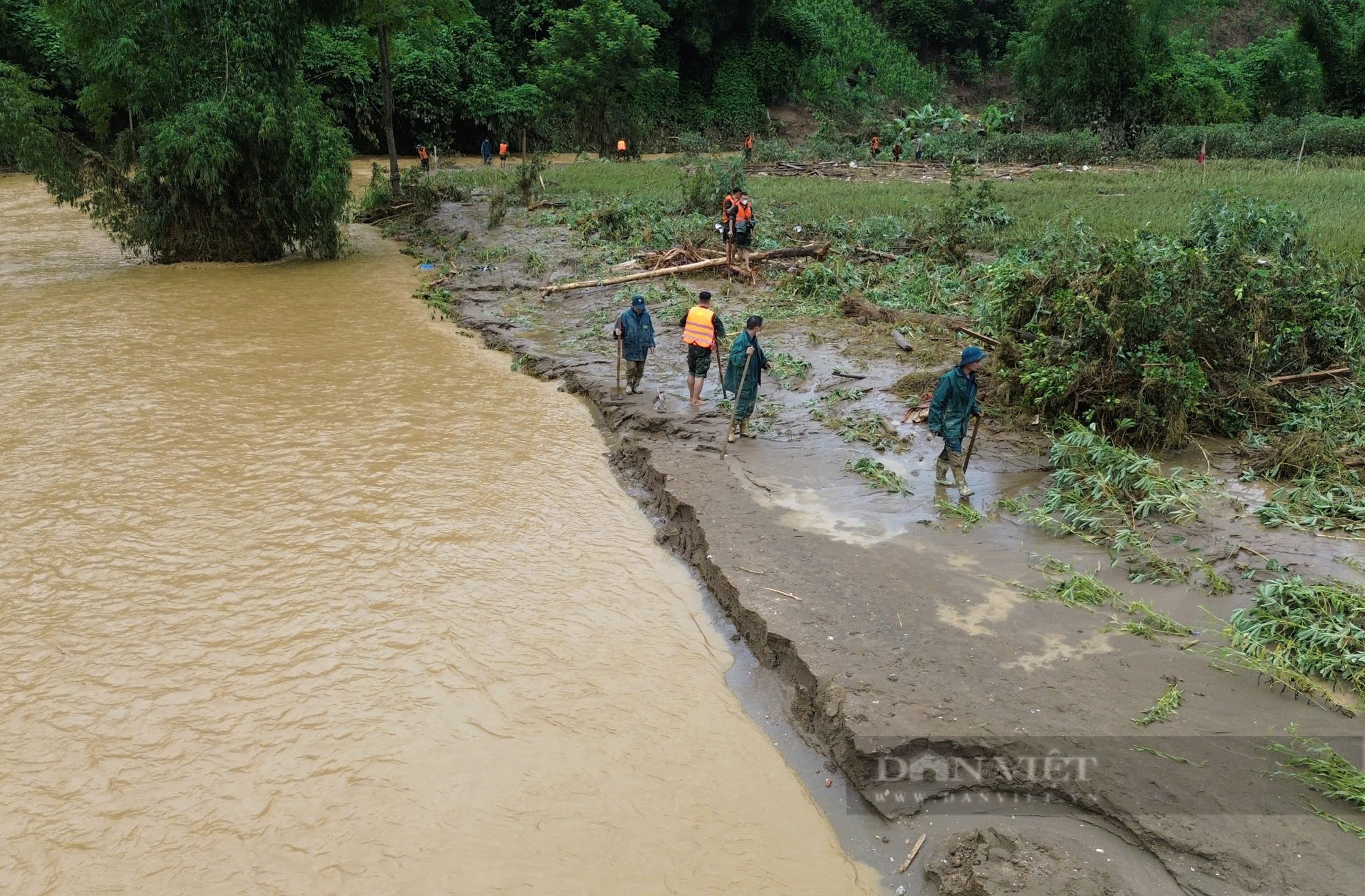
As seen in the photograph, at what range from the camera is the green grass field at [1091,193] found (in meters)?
16.1

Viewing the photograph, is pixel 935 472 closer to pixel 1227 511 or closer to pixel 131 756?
pixel 1227 511

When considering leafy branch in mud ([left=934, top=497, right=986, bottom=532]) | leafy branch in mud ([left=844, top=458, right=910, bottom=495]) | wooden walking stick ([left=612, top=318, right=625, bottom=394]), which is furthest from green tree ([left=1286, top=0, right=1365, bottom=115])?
leafy branch in mud ([left=934, top=497, right=986, bottom=532])

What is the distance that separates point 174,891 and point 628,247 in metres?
15.5

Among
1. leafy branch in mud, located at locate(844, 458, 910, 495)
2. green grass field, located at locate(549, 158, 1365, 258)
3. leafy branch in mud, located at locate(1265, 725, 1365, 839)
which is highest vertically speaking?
green grass field, located at locate(549, 158, 1365, 258)

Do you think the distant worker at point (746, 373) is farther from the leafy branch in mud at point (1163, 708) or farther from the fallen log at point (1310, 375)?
the fallen log at point (1310, 375)

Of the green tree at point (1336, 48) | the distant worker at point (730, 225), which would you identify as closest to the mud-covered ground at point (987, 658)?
the distant worker at point (730, 225)

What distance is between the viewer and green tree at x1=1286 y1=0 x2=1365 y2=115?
133 feet

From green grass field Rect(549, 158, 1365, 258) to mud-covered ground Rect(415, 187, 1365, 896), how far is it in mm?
7713

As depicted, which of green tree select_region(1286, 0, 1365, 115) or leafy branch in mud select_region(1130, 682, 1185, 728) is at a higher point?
green tree select_region(1286, 0, 1365, 115)

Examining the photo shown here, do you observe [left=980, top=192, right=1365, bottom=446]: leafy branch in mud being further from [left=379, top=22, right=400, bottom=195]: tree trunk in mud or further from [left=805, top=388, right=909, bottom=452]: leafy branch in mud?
[left=379, top=22, right=400, bottom=195]: tree trunk in mud

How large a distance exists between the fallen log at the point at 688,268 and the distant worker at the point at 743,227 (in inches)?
10.3

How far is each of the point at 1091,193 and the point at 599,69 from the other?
2102 centimetres

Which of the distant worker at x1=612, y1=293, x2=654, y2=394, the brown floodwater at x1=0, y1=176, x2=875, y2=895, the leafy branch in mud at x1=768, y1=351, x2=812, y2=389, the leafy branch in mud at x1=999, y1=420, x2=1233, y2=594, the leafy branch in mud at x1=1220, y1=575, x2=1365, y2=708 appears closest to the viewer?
the brown floodwater at x1=0, y1=176, x2=875, y2=895

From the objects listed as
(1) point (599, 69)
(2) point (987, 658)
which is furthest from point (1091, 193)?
(1) point (599, 69)
